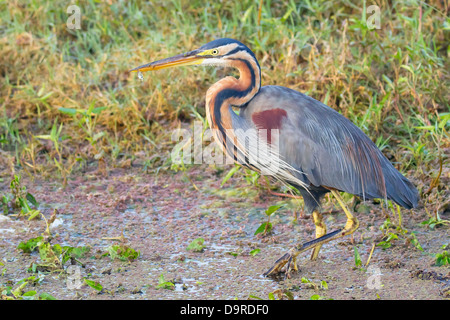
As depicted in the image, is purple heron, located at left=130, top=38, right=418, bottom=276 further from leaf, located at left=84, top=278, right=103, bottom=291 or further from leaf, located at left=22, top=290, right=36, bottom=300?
leaf, located at left=22, top=290, right=36, bottom=300

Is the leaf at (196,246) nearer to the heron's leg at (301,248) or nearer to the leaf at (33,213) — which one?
the heron's leg at (301,248)

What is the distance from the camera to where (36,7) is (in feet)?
23.7

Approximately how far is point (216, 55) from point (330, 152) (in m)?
0.89

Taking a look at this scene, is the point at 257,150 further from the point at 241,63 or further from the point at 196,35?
the point at 196,35

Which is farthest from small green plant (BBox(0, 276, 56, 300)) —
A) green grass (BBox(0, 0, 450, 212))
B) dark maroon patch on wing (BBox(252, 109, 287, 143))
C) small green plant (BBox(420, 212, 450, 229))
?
small green plant (BBox(420, 212, 450, 229))

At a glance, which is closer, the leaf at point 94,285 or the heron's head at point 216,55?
the leaf at point 94,285

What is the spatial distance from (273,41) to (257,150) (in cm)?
240

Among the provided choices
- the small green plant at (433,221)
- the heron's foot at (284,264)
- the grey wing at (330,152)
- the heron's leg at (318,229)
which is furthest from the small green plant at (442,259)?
the heron's foot at (284,264)

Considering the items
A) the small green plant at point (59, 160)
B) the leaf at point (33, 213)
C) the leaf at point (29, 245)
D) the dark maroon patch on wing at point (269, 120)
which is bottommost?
the leaf at point (29, 245)

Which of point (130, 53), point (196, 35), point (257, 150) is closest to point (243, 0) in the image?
point (196, 35)

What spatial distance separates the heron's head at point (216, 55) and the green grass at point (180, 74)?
149cm

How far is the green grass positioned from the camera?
5.62 m

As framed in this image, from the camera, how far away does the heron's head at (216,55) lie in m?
4.22

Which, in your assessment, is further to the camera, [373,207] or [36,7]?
[36,7]
